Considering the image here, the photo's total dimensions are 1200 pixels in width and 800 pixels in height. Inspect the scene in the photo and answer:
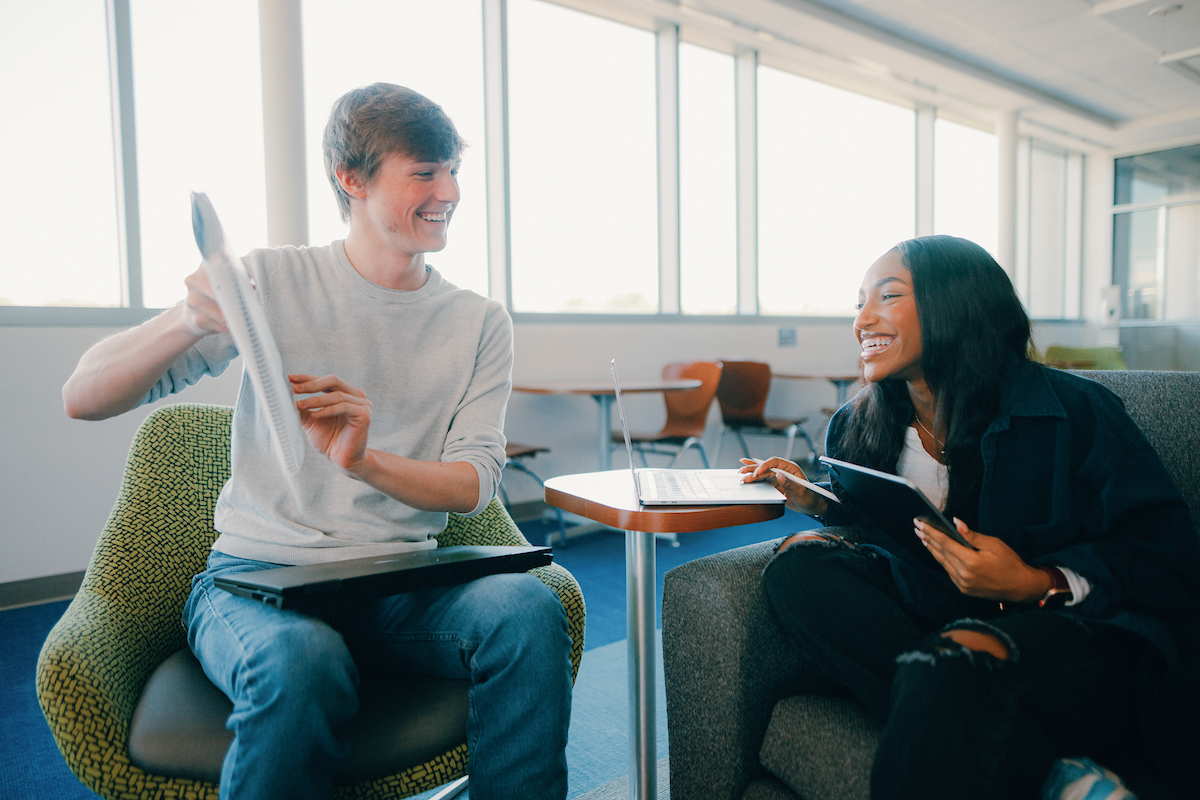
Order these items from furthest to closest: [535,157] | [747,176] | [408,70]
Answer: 1. [747,176]
2. [535,157]
3. [408,70]

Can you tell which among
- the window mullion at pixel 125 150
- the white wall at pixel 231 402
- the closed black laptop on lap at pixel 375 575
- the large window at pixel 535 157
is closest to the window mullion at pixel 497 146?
the large window at pixel 535 157

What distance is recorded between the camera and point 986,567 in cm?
93

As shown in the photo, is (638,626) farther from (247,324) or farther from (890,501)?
→ (247,324)

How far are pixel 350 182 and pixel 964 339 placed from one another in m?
1.05

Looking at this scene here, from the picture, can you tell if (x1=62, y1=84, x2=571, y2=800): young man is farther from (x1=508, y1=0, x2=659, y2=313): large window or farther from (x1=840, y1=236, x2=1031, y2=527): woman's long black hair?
(x1=508, y1=0, x2=659, y2=313): large window

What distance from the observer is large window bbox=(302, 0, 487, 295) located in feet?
12.1

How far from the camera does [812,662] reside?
1165 mm

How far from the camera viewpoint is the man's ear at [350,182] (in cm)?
119

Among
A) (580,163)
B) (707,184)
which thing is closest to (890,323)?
(580,163)

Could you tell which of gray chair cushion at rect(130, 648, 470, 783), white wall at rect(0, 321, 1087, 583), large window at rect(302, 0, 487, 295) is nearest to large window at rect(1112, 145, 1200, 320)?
white wall at rect(0, 321, 1087, 583)

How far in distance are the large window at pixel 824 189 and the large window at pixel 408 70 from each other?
2.39 m

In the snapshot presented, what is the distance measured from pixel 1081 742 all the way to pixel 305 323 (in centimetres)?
124

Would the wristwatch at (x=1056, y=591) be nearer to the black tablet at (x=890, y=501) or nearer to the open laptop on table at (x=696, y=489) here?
the black tablet at (x=890, y=501)

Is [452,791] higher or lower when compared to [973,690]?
lower
